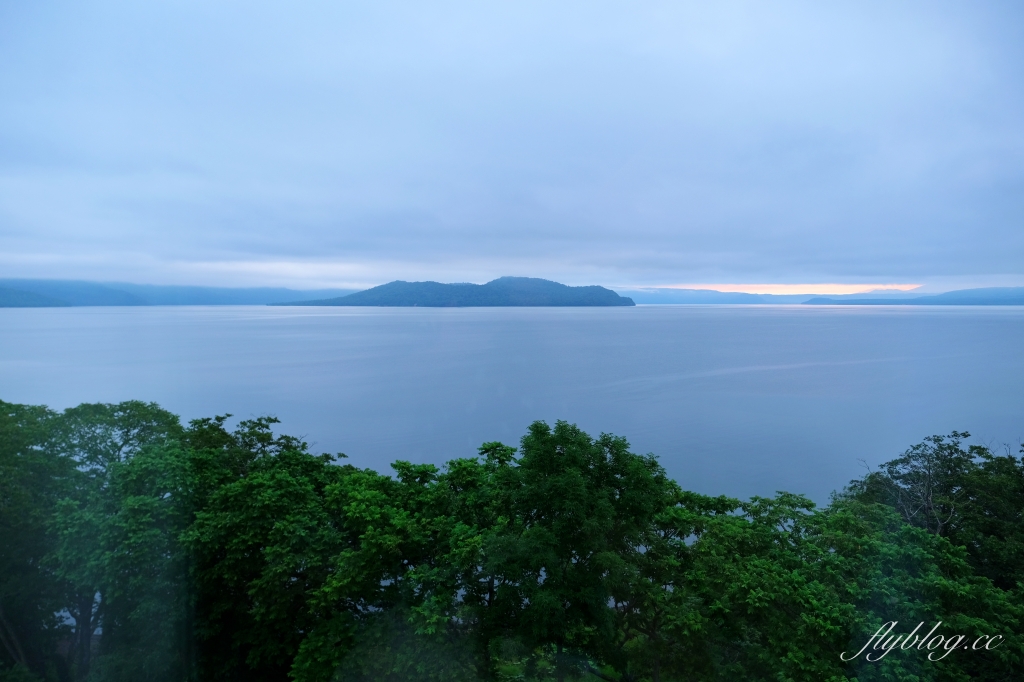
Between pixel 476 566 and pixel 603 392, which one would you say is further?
pixel 603 392

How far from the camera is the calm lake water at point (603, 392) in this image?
35594mm

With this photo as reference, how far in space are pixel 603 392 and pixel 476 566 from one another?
4355cm

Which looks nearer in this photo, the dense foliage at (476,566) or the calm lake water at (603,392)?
the dense foliage at (476,566)

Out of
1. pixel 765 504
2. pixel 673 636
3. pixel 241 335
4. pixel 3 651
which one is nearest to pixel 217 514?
pixel 3 651

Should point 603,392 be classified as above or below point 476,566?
below

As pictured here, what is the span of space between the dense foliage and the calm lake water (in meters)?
18.1

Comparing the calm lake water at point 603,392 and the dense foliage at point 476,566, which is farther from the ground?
the dense foliage at point 476,566

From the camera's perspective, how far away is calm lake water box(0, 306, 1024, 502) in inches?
1401

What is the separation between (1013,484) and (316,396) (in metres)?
Answer: 48.5

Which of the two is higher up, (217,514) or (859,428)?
(217,514)

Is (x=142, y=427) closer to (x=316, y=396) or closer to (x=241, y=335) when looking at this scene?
(x=316, y=396)

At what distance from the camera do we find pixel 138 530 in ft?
38.1

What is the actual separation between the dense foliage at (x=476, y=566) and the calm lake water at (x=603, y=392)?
1808cm

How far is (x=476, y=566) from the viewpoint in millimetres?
10336
